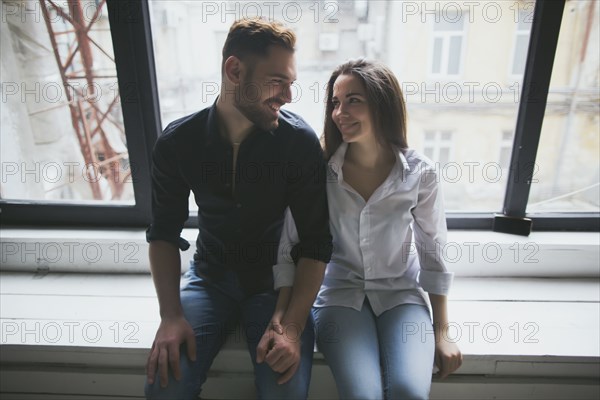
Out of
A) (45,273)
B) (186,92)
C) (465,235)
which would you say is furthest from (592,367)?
(45,273)

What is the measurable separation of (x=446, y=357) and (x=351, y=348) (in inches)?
10.1

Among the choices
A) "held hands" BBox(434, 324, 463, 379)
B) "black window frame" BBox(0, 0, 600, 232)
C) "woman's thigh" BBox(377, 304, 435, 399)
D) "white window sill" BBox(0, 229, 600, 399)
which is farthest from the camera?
"black window frame" BBox(0, 0, 600, 232)

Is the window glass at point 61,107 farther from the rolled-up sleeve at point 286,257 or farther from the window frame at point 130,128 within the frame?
the rolled-up sleeve at point 286,257

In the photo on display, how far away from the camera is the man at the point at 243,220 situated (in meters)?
0.98

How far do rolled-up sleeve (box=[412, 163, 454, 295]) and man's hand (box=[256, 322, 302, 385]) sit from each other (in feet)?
1.31

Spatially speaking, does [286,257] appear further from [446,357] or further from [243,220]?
[446,357]

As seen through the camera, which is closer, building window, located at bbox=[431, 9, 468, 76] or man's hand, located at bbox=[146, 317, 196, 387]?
man's hand, located at bbox=[146, 317, 196, 387]

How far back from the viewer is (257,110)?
1012 mm

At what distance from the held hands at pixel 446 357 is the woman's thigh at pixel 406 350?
4 cm

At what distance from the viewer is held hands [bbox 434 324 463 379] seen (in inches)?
41.2

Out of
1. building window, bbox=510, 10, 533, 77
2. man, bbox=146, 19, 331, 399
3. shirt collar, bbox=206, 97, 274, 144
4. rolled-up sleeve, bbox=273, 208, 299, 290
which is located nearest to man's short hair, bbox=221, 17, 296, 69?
man, bbox=146, 19, 331, 399

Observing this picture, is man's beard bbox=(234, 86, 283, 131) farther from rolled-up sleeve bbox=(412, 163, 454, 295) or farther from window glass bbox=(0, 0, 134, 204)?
window glass bbox=(0, 0, 134, 204)

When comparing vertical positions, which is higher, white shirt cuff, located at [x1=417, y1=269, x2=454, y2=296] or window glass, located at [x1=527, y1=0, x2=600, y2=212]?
window glass, located at [x1=527, y1=0, x2=600, y2=212]

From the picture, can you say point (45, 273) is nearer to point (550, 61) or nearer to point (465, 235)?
point (465, 235)
